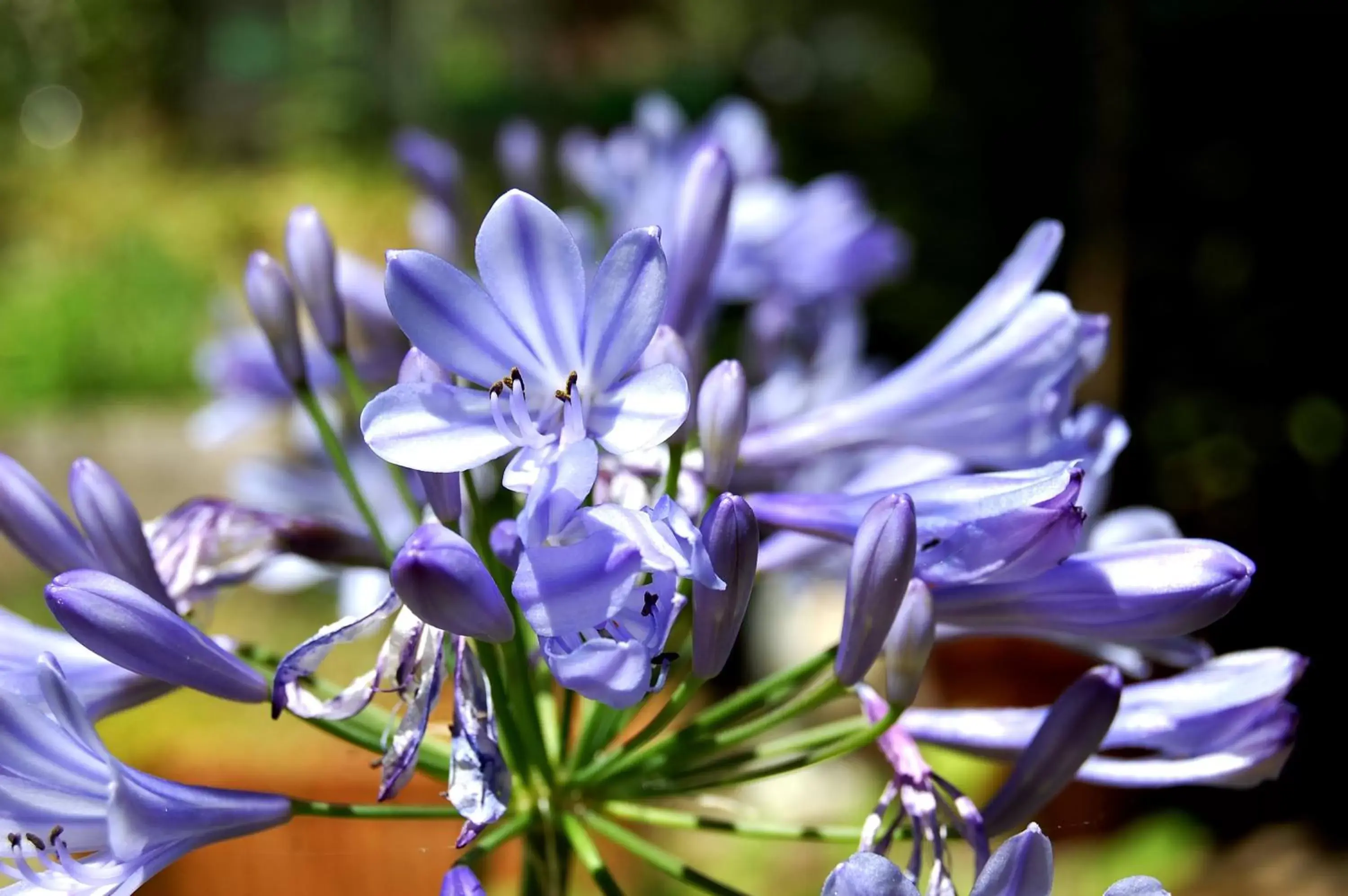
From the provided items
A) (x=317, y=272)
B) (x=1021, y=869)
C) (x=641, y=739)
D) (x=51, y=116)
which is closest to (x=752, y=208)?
(x=317, y=272)

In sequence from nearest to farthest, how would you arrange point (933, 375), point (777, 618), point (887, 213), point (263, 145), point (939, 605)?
point (939, 605) → point (933, 375) → point (777, 618) → point (887, 213) → point (263, 145)

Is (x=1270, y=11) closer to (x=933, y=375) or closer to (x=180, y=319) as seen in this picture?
(x=933, y=375)

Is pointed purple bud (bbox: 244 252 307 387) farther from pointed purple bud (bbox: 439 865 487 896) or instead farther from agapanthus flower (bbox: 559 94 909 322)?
agapanthus flower (bbox: 559 94 909 322)

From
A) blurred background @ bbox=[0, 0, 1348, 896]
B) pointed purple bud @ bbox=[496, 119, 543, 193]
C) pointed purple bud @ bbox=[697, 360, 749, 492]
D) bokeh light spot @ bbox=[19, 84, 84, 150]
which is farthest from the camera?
bokeh light spot @ bbox=[19, 84, 84, 150]

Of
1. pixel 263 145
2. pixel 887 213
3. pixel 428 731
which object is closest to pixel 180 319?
pixel 887 213

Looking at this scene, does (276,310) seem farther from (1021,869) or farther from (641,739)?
(1021,869)

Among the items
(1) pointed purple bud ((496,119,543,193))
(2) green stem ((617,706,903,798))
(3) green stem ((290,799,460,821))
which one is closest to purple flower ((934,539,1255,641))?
(2) green stem ((617,706,903,798))

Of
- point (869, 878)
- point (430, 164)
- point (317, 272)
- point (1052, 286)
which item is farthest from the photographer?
point (1052, 286)
